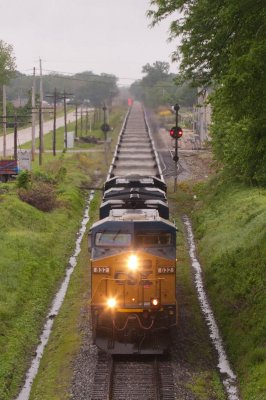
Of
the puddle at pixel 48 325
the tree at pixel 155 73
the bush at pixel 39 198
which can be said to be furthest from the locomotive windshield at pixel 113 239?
the tree at pixel 155 73

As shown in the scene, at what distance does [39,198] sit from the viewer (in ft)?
131

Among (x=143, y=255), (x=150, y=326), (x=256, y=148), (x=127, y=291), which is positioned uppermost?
(x=256, y=148)

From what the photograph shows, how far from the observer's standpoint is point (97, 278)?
18359mm

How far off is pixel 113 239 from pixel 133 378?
4.32 metres

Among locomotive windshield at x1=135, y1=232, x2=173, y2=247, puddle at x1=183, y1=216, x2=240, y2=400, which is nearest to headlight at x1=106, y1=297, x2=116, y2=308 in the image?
locomotive windshield at x1=135, y1=232, x2=173, y2=247

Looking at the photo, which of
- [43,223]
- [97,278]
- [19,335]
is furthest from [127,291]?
[43,223]

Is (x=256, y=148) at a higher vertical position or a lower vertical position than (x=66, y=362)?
higher

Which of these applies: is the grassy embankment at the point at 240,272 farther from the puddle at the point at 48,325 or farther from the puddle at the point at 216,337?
the puddle at the point at 48,325

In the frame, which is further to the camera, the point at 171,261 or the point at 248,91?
the point at 171,261

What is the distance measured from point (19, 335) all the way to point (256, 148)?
1076 cm

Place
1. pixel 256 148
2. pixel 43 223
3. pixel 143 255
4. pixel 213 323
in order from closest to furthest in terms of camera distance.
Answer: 1. pixel 143 255
2. pixel 256 148
3. pixel 213 323
4. pixel 43 223

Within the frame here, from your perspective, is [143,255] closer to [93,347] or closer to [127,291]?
[127,291]

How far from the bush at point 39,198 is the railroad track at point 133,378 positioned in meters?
22.1

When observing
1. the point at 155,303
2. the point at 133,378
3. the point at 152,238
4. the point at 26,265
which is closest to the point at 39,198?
the point at 26,265
